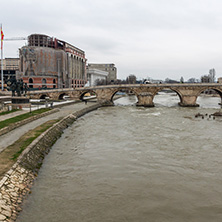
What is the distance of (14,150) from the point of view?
16984mm

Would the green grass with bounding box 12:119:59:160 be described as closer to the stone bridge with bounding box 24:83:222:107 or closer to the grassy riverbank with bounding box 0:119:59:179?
the grassy riverbank with bounding box 0:119:59:179

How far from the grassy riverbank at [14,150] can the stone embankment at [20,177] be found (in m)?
0.34

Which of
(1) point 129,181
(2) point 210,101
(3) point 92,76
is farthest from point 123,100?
(1) point 129,181

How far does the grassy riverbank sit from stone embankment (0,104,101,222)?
344mm

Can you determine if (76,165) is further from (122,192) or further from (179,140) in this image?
(179,140)

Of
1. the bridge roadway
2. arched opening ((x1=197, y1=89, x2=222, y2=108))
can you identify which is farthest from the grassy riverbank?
arched opening ((x1=197, y1=89, x2=222, y2=108))

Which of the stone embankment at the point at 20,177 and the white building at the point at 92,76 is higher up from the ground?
the white building at the point at 92,76

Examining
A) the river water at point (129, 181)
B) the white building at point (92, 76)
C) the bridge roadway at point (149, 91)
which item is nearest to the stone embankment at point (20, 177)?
the river water at point (129, 181)

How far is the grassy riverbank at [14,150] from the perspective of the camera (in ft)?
46.1

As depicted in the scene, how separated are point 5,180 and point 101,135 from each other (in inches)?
649

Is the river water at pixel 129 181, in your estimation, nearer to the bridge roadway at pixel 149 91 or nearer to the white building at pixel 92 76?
the bridge roadway at pixel 149 91

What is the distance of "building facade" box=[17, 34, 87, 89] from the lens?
87.3 meters

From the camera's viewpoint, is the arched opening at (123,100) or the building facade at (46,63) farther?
the building facade at (46,63)

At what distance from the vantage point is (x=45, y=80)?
89.0 m
